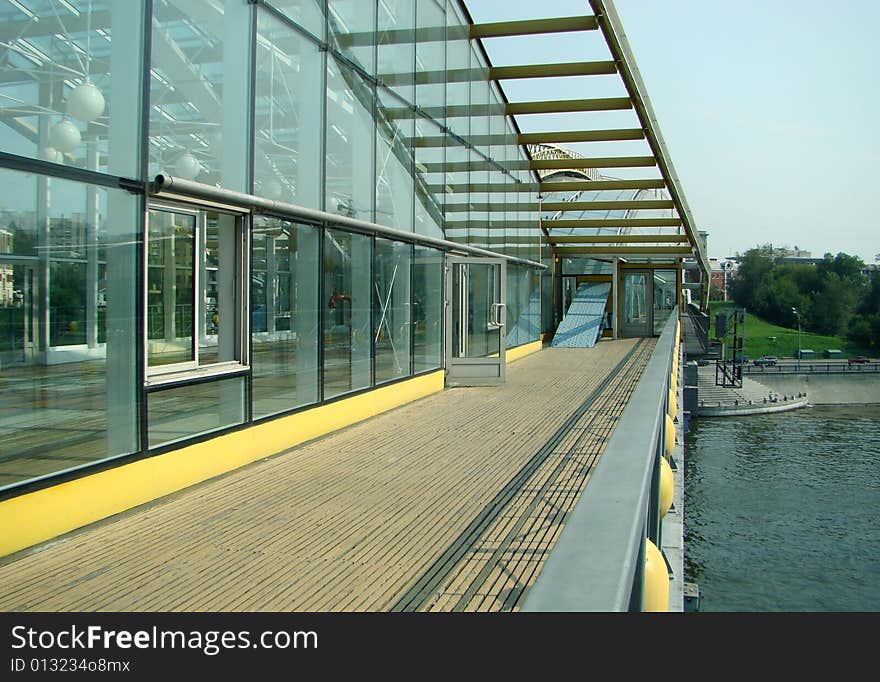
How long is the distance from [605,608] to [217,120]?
622 cm

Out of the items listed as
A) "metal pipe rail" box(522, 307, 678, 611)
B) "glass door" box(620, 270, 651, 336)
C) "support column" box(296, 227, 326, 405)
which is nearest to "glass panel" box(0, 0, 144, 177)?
"support column" box(296, 227, 326, 405)

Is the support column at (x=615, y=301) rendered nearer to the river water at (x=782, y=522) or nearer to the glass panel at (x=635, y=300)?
the glass panel at (x=635, y=300)

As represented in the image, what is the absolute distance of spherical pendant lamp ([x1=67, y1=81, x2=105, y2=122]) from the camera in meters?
5.32

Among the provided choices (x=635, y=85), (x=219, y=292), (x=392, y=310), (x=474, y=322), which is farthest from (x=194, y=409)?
(x=635, y=85)

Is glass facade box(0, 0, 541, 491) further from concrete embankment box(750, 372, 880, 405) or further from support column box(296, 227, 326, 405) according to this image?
concrete embankment box(750, 372, 880, 405)

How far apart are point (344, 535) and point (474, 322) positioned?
10611mm

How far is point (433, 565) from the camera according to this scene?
15.2 feet

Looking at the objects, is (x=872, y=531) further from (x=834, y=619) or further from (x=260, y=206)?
(x=834, y=619)

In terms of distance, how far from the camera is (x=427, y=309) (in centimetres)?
1319

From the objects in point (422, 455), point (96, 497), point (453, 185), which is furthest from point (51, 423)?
point (453, 185)

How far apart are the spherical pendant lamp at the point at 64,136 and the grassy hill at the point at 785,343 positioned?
8278 centimetres

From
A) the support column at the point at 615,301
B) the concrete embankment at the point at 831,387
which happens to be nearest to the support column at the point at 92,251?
the support column at the point at 615,301

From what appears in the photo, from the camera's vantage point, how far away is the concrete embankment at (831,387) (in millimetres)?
57750

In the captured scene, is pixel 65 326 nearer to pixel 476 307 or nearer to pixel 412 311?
pixel 412 311
